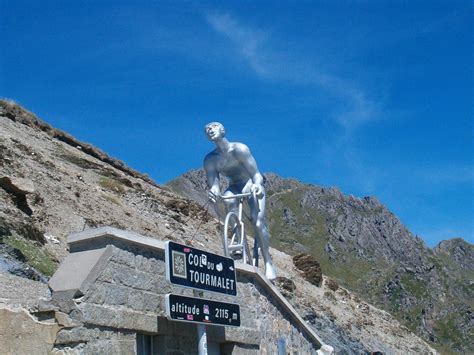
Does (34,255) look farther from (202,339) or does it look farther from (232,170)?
(202,339)

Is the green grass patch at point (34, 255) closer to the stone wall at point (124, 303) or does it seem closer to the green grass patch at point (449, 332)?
the stone wall at point (124, 303)

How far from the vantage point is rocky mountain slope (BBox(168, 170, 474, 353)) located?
80875mm

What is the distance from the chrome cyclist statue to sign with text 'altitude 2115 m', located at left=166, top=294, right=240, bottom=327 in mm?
3147

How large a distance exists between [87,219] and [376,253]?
10621 cm

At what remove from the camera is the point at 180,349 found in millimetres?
9539

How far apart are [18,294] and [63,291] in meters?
3.01

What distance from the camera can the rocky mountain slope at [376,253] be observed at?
8088 cm

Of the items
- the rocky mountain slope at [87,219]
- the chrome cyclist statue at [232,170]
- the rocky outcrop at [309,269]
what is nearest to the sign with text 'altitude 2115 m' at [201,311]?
the rocky mountain slope at [87,219]

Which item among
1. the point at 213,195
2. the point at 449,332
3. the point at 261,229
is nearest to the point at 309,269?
the point at 261,229

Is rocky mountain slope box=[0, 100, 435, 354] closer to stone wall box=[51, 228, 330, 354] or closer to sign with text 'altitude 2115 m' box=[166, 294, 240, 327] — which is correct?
stone wall box=[51, 228, 330, 354]

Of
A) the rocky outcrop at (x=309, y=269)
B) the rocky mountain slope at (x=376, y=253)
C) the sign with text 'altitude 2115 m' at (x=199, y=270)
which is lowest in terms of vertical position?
the sign with text 'altitude 2115 m' at (x=199, y=270)

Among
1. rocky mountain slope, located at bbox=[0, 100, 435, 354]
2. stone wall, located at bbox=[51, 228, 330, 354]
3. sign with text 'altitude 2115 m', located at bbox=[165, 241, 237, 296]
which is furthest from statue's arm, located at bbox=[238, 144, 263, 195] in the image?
rocky mountain slope, located at bbox=[0, 100, 435, 354]

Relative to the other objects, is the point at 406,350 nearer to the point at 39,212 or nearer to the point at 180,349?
the point at 39,212

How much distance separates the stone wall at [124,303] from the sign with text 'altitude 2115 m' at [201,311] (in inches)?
12.9
